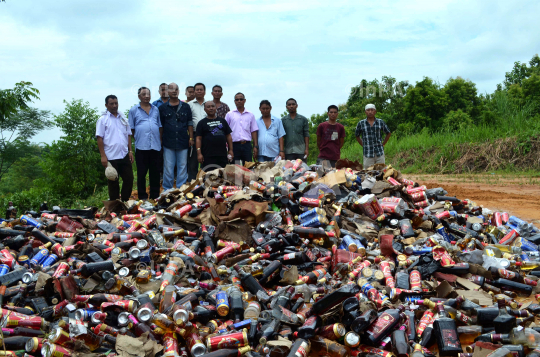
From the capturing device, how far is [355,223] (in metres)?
5.12

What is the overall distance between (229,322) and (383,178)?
3949 mm

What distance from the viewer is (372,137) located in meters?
8.14

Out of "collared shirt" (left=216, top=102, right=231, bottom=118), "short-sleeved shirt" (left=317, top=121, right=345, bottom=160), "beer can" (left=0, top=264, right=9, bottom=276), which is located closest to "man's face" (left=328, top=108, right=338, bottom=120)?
"short-sleeved shirt" (left=317, top=121, right=345, bottom=160)

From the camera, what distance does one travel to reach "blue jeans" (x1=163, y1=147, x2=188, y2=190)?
739cm

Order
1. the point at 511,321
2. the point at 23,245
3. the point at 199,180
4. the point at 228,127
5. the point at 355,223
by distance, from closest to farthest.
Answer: the point at 511,321 → the point at 23,245 → the point at 355,223 → the point at 199,180 → the point at 228,127

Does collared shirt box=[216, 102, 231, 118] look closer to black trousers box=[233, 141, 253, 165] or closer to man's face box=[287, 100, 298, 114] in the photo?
black trousers box=[233, 141, 253, 165]

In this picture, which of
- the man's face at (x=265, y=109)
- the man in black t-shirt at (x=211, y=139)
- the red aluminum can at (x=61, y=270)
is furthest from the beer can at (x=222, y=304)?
the man's face at (x=265, y=109)

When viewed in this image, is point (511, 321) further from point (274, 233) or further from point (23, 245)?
point (23, 245)

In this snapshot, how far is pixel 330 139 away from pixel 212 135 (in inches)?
95.6

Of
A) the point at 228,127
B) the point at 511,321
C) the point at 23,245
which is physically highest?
the point at 228,127

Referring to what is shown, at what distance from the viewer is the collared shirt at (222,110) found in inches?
307

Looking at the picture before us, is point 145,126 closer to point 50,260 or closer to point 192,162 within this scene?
point 192,162

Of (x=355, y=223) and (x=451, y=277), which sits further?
(x=355, y=223)

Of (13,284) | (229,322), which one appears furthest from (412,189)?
(13,284)
